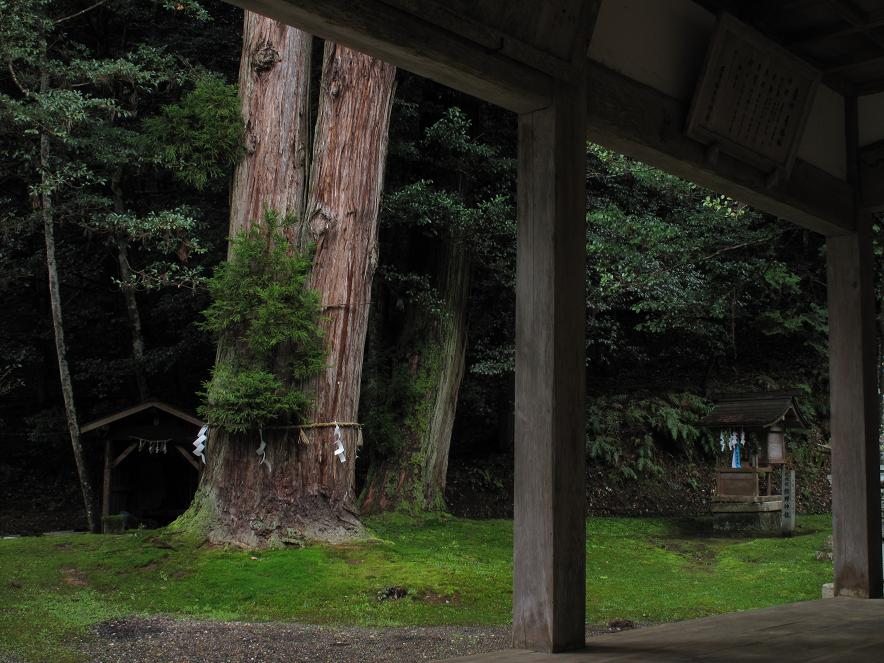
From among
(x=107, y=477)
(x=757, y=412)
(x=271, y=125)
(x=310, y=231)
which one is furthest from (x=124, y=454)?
(x=757, y=412)

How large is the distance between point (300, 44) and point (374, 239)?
2126 mm

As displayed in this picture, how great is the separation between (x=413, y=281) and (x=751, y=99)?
8075 millimetres

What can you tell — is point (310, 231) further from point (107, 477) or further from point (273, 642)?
point (107, 477)

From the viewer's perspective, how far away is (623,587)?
7695mm

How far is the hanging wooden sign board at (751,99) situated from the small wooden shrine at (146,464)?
29.9 feet

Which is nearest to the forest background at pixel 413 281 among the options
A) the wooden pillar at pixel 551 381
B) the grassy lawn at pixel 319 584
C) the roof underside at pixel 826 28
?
the grassy lawn at pixel 319 584

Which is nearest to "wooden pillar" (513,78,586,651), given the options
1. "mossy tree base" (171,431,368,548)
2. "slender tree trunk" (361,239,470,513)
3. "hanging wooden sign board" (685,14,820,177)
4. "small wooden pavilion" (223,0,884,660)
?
"small wooden pavilion" (223,0,884,660)

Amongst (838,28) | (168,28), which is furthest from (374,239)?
(168,28)

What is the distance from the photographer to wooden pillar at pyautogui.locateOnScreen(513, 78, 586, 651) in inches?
108

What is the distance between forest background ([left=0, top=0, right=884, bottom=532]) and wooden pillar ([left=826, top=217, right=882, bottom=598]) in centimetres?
600

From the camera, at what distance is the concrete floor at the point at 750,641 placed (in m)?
2.68

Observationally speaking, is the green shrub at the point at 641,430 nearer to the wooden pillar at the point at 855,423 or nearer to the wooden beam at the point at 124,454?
the wooden beam at the point at 124,454

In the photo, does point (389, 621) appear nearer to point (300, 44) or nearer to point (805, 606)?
point (805, 606)

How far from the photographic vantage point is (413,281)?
11.7m
